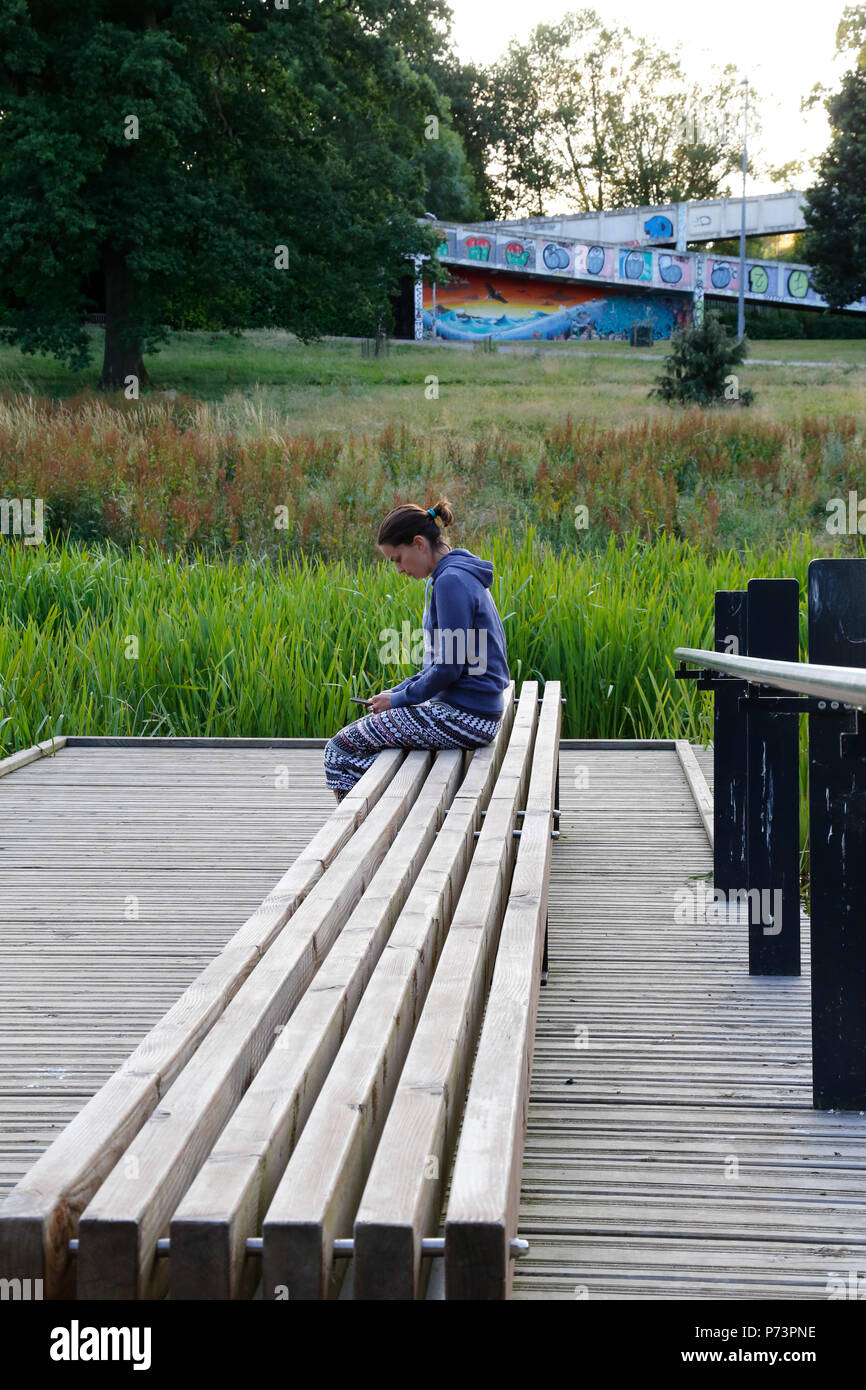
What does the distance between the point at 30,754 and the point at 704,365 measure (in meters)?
16.9

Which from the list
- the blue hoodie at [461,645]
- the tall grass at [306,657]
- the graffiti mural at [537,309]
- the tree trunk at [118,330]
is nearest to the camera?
the blue hoodie at [461,645]

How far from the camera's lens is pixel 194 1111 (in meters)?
1.67

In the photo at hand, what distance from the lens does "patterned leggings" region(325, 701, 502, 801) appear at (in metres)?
4.01

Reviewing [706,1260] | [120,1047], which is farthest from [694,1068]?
[120,1047]

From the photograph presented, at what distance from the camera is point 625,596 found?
23.5ft

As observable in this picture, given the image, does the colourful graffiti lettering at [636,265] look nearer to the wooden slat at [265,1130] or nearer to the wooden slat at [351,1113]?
the wooden slat at [351,1113]

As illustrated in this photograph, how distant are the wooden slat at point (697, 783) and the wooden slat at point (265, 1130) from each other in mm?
2402

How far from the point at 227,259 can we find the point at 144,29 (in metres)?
4.34

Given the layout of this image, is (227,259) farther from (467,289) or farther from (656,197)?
(656,197)

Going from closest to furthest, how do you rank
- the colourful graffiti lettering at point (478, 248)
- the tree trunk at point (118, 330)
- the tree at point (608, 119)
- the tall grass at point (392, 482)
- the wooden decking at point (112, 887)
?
the wooden decking at point (112, 887) → the tall grass at point (392, 482) → the tree trunk at point (118, 330) → the colourful graffiti lettering at point (478, 248) → the tree at point (608, 119)

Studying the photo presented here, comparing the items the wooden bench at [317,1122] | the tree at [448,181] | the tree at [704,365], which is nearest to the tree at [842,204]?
the tree at [448,181]

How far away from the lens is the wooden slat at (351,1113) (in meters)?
1.42

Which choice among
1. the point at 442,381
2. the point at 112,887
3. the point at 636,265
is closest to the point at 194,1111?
the point at 112,887
